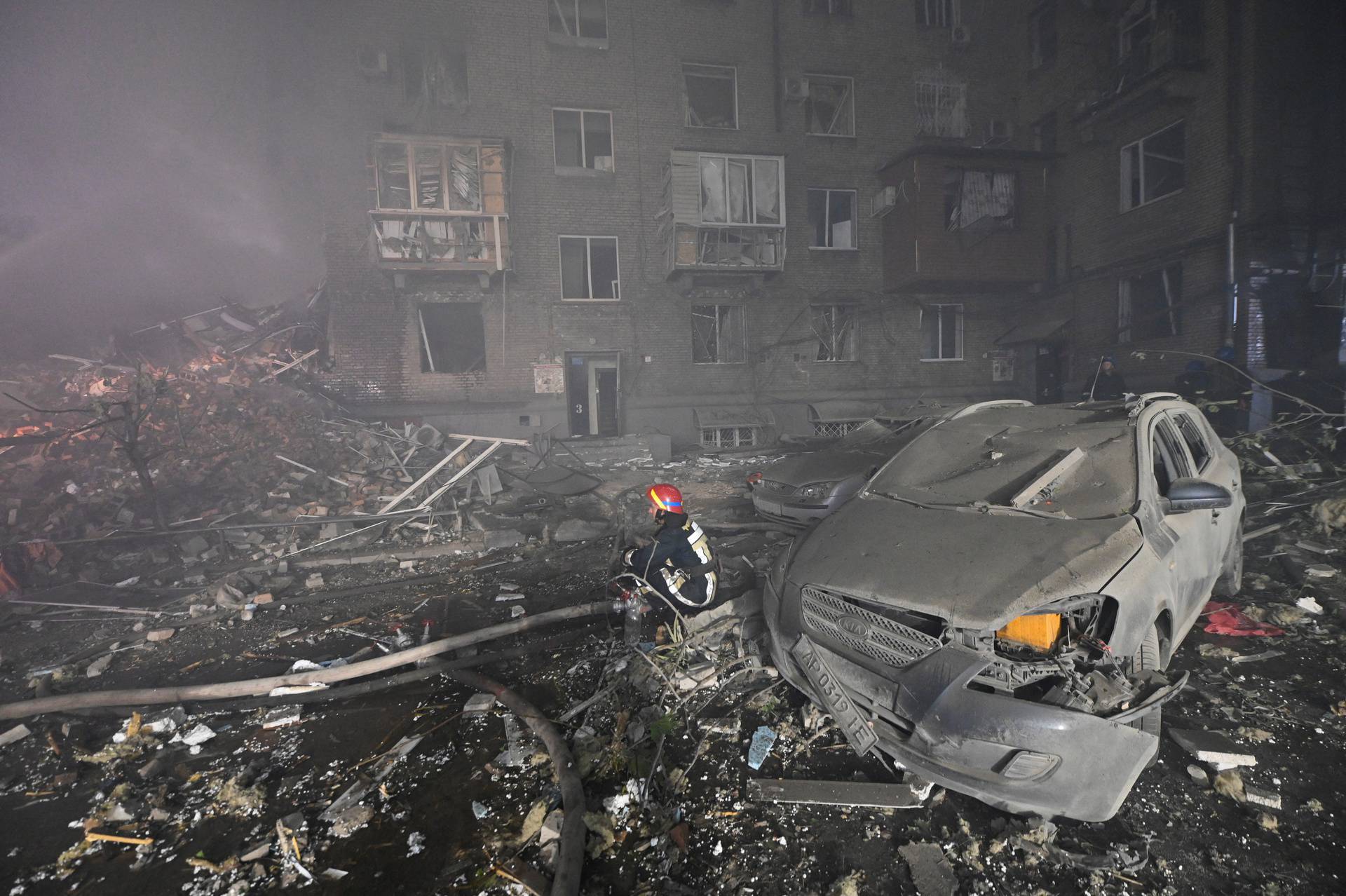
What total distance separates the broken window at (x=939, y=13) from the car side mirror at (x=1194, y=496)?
61.8ft

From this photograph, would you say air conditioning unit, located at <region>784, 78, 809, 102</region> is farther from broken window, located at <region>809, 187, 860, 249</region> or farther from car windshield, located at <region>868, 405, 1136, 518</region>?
car windshield, located at <region>868, 405, 1136, 518</region>

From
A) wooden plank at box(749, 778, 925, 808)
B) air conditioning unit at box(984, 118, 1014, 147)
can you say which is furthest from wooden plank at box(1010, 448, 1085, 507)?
air conditioning unit at box(984, 118, 1014, 147)

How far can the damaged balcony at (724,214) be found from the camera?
45.1 ft

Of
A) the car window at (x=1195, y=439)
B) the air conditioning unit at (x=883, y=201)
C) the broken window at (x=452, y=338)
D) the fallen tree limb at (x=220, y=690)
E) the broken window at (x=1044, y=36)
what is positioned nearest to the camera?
the fallen tree limb at (x=220, y=690)

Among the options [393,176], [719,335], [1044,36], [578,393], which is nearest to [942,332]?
[719,335]

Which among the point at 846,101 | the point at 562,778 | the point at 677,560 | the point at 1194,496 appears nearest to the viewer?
the point at 562,778

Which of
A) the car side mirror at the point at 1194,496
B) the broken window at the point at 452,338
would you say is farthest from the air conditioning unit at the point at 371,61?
the car side mirror at the point at 1194,496

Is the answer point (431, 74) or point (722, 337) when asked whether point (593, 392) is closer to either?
point (722, 337)

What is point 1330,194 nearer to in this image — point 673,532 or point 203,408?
point 673,532

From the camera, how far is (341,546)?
23.7 feet

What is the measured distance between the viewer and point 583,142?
1456 cm

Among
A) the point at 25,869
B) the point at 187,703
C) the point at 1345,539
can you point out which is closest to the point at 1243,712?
the point at 1345,539

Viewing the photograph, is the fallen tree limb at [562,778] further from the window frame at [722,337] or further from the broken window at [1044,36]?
the broken window at [1044,36]

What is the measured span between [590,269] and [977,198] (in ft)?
35.3
